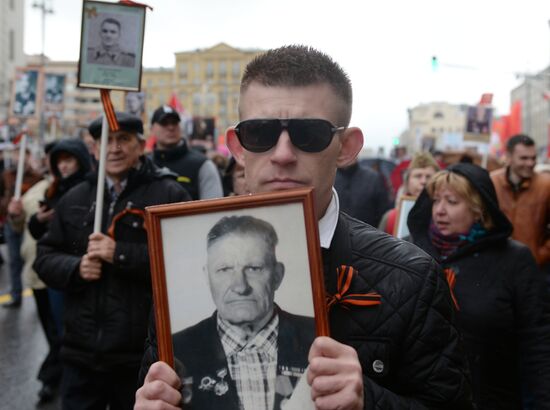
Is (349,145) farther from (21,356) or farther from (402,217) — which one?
(21,356)

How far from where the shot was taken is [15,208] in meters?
7.35

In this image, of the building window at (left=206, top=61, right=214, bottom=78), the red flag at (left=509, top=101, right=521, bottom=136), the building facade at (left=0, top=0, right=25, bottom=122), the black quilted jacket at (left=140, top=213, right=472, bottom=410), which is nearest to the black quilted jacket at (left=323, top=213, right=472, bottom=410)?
the black quilted jacket at (left=140, top=213, right=472, bottom=410)

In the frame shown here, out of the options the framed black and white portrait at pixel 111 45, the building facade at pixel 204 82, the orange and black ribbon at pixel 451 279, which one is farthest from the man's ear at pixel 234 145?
the building facade at pixel 204 82

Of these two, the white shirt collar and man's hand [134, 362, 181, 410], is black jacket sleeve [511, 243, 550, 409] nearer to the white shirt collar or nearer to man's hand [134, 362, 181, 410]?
the white shirt collar

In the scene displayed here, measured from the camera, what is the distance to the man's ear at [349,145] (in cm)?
186

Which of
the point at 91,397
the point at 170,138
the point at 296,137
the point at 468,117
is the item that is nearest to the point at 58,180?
the point at 170,138

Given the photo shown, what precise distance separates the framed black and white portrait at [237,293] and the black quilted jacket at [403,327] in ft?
0.83

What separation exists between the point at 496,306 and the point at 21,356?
17.7ft

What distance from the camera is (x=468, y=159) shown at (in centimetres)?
804

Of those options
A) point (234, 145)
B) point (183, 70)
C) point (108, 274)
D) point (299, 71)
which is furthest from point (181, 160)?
point (183, 70)

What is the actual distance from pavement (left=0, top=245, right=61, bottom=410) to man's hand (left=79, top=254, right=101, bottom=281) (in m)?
2.31

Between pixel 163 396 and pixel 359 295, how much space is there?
55 cm

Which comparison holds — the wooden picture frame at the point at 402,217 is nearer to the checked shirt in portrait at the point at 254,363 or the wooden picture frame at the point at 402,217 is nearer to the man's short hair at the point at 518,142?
the man's short hair at the point at 518,142

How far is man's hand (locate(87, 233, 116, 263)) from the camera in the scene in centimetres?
369
